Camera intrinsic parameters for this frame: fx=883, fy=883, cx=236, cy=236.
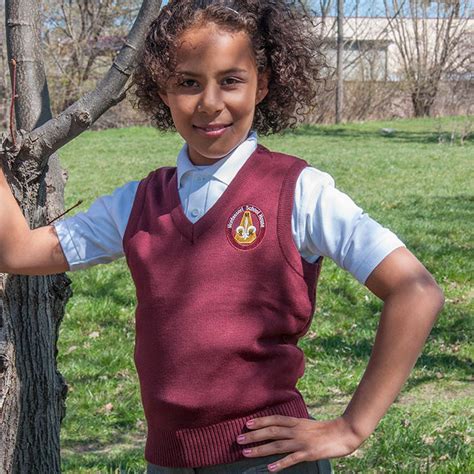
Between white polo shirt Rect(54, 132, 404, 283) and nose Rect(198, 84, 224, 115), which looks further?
nose Rect(198, 84, 224, 115)

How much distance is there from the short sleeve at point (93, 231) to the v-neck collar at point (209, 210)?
0.16 meters

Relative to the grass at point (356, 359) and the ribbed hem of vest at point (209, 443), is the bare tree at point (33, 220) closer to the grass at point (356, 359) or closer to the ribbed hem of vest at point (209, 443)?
the grass at point (356, 359)

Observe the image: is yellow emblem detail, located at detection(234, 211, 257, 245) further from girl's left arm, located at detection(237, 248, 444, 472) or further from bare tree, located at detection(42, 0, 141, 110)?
bare tree, located at detection(42, 0, 141, 110)

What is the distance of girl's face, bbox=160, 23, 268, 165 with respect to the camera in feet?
6.01

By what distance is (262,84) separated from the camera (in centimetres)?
201

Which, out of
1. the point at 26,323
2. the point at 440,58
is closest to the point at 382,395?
the point at 26,323

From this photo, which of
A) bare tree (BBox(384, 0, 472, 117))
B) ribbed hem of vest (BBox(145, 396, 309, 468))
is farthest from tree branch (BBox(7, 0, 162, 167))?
bare tree (BBox(384, 0, 472, 117))

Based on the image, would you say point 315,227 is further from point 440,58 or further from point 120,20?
point 440,58

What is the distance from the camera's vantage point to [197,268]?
5.79 feet

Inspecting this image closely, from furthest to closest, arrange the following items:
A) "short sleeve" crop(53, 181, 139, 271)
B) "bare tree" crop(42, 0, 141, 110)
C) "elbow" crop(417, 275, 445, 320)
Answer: "bare tree" crop(42, 0, 141, 110), "short sleeve" crop(53, 181, 139, 271), "elbow" crop(417, 275, 445, 320)

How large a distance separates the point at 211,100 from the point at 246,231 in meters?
0.29

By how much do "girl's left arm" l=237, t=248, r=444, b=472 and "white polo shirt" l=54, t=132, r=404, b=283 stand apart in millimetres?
53

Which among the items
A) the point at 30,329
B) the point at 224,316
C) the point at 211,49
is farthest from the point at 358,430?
the point at 30,329

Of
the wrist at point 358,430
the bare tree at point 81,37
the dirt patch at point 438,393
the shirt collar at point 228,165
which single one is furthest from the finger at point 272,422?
the bare tree at point 81,37
